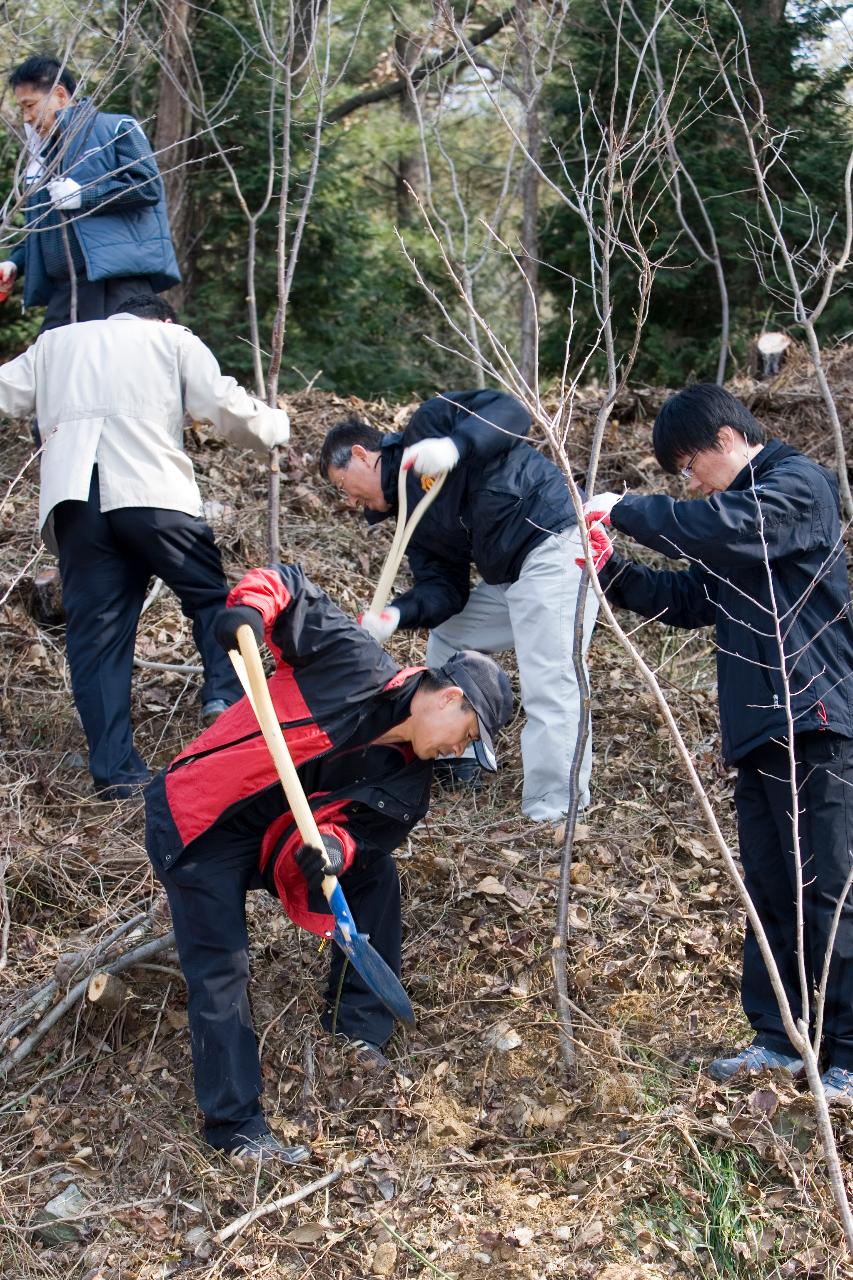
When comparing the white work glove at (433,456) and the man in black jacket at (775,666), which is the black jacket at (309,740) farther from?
the white work glove at (433,456)

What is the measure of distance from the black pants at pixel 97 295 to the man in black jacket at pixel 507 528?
149cm

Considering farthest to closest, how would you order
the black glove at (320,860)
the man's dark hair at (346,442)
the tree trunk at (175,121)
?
1. the tree trunk at (175,121)
2. the man's dark hair at (346,442)
3. the black glove at (320,860)

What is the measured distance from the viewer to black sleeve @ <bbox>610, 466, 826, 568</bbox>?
340 centimetres

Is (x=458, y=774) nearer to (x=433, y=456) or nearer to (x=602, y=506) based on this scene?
(x=433, y=456)

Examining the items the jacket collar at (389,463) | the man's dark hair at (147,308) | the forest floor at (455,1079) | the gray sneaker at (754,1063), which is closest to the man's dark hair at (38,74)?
the man's dark hair at (147,308)

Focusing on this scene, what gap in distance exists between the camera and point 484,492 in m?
4.79

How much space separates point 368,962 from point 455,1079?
0.57 m

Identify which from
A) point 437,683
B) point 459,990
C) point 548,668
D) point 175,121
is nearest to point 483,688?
point 437,683

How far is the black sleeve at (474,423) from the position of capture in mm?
4719

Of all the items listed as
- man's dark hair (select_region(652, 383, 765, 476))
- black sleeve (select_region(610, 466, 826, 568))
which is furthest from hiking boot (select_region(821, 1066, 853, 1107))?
man's dark hair (select_region(652, 383, 765, 476))

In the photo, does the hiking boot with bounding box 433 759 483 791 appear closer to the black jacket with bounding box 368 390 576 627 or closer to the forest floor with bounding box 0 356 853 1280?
the forest floor with bounding box 0 356 853 1280

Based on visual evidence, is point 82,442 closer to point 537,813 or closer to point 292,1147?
point 537,813

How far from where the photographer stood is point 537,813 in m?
4.81

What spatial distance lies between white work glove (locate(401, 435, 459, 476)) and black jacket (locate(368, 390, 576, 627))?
0.23 feet
